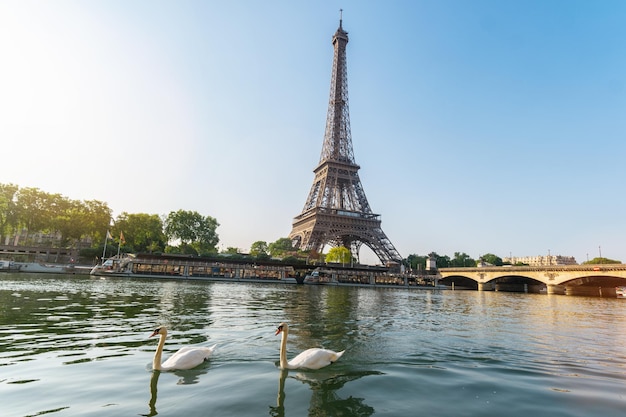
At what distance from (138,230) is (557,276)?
93.4 m

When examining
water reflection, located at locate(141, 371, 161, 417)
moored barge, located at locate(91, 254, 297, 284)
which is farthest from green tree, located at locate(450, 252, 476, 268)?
water reflection, located at locate(141, 371, 161, 417)

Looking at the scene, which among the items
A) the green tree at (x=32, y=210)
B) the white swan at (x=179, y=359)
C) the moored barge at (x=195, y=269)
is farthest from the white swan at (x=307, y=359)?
the green tree at (x=32, y=210)

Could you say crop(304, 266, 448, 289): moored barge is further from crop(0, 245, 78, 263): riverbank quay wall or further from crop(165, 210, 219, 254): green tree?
crop(0, 245, 78, 263): riverbank quay wall

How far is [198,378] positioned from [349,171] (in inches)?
3516

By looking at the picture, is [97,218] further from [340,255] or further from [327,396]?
[327,396]

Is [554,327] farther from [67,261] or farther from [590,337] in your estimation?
[67,261]

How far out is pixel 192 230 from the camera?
96.6 metres

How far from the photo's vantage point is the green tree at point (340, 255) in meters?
98.1

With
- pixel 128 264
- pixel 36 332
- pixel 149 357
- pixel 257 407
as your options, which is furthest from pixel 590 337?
pixel 128 264

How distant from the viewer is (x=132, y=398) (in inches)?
238

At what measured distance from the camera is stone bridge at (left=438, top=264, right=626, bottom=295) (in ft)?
195

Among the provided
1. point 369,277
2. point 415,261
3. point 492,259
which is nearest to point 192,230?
point 369,277

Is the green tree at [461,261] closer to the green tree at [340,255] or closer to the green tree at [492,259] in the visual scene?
the green tree at [492,259]

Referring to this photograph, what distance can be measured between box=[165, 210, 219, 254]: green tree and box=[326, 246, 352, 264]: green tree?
33.7 m
